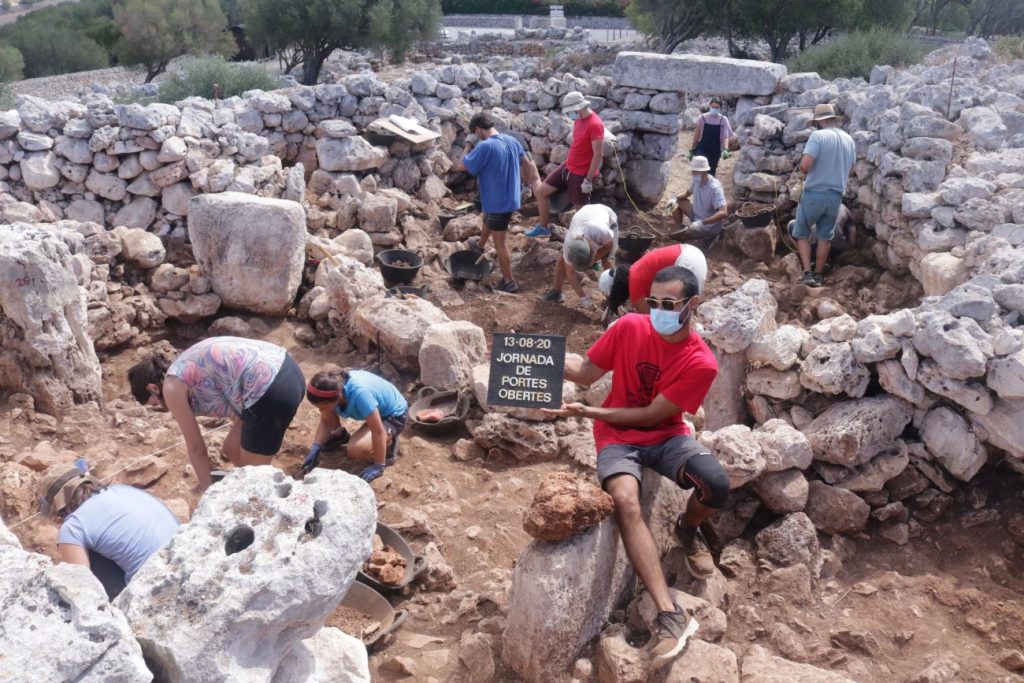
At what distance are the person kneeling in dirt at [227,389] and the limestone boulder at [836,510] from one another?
3056mm

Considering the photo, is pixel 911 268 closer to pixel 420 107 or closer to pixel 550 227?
pixel 550 227

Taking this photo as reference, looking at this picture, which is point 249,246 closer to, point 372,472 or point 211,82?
point 372,472

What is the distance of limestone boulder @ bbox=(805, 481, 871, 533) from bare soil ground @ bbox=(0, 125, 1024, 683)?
0.16 meters

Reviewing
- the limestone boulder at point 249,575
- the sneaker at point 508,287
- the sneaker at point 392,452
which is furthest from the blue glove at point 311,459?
the sneaker at point 508,287

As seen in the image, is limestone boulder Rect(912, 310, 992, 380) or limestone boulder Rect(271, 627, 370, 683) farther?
limestone boulder Rect(912, 310, 992, 380)

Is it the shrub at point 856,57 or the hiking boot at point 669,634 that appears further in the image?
the shrub at point 856,57

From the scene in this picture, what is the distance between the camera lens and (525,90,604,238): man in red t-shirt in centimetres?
991

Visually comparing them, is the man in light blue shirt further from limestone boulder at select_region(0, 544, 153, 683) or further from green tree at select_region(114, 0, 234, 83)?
green tree at select_region(114, 0, 234, 83)

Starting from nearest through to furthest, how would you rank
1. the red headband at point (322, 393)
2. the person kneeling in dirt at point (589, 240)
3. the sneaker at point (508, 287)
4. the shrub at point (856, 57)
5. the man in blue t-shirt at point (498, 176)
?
the red headband at point (322, 393) < the person kneeling in dirt at point (589, 240) < the man in blue t-shirt at point (498, 176) < the sneaker at point (508, 287) < the shrub at point (856, 57)

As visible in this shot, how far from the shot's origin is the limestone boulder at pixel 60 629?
7.52 feet

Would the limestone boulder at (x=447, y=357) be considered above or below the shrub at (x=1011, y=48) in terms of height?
below

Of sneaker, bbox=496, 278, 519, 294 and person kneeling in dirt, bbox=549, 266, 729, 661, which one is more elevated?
person kneeling in dirt, bbox=549, 266, 729, 661

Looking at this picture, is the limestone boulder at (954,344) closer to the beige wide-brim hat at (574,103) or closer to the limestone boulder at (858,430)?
the limestone boulder at (858,430)

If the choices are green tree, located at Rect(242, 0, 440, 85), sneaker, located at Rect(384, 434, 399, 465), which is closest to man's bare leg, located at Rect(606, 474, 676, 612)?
sneaker, located at Rect(384, 434, 399, 465)
